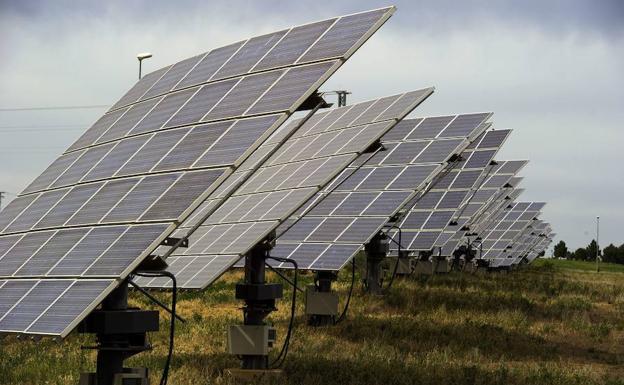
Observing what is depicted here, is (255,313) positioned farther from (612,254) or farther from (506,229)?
(612,254)

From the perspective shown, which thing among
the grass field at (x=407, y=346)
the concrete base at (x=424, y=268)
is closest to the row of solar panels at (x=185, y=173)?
the grass field at (x=407, y=346)

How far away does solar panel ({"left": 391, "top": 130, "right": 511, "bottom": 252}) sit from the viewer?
31.8 metres

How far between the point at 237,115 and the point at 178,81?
3.11 meters

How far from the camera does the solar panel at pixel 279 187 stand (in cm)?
1443

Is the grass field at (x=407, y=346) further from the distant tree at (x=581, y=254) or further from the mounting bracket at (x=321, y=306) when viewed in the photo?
the distant tree at (x=581, y=254)

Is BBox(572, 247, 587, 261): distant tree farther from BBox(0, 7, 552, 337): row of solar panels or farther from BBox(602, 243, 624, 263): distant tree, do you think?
BBox(0, 7, 552, 337): row of solar panels

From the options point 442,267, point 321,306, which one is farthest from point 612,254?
point 321,306

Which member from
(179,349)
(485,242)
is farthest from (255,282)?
(485,242)

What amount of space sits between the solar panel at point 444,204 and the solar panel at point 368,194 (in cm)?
193

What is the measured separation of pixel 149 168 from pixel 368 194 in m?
13.9

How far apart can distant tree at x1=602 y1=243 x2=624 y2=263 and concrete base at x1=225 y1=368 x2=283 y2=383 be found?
152m

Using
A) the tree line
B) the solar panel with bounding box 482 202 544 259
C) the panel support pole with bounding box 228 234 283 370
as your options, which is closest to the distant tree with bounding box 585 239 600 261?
the tree line

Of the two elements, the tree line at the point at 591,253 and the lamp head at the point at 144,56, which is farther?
the tree line at the point at 591,253

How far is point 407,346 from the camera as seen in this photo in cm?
1948
